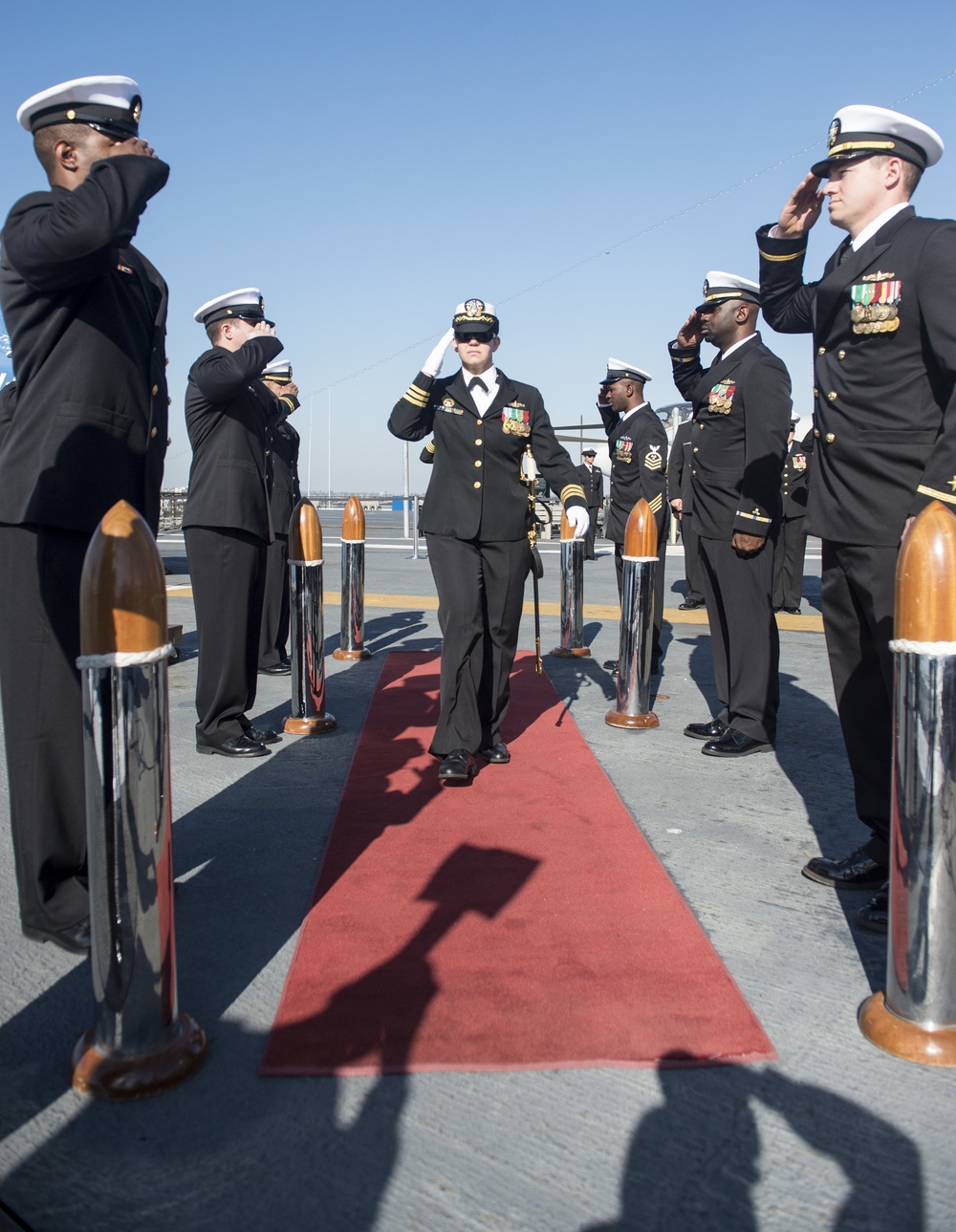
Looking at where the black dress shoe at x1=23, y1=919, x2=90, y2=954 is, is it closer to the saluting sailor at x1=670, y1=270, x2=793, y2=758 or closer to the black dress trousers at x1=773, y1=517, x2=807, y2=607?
the saluting sailor at x1=670, y1=270, x2=793, y2=758

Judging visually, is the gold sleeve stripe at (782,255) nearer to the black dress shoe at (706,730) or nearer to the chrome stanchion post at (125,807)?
the black dress shoe at (706,730)

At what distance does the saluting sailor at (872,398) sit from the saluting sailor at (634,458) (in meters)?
3.58

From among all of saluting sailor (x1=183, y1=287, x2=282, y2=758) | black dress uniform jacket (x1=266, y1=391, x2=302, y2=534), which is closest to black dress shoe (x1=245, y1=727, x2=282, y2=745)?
saluting sailor (x1=183, y1=287, x2=282, y2=758)

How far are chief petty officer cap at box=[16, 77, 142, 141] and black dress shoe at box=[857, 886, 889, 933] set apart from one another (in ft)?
9.75

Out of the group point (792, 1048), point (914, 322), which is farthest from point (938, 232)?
point (792, 1048)

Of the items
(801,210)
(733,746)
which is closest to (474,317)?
(801,210)

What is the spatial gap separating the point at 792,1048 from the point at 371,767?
2.76 m

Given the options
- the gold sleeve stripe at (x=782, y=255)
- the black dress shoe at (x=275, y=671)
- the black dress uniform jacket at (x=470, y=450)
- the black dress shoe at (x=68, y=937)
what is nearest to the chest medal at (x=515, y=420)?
the black dress uniform jacket at (x=470, y=450)

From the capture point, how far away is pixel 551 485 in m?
5.18

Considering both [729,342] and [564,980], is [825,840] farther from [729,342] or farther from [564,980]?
[729,342]

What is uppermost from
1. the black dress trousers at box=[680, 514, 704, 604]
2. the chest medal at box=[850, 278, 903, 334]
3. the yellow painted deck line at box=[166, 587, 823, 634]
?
the chest medal at box=[850, 278, 903, 334]

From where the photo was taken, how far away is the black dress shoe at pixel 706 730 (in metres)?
5.29

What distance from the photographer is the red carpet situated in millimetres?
2291

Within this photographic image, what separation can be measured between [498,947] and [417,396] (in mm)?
2835
